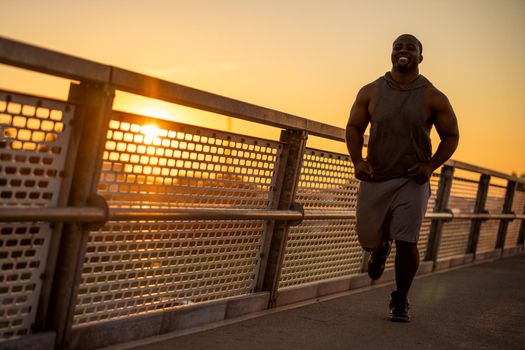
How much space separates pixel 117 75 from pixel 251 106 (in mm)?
1439

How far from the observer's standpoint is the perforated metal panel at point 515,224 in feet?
52.5

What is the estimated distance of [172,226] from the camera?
4.98 meters

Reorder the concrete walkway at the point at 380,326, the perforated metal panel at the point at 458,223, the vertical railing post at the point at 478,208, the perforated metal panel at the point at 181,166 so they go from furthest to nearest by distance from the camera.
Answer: the vertical railing post at the point at 478,208
the perforated metal panel at the point at 458,223
the concrete walkway at the point at 380,326
the perforated metal panel at the point at 181,166

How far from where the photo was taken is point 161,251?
486 cm

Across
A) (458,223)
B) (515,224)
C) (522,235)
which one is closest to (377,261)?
(458,223)

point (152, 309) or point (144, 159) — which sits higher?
point (144, 159)

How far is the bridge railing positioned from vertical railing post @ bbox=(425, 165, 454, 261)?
3.76 m

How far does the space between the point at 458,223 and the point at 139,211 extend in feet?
28.5

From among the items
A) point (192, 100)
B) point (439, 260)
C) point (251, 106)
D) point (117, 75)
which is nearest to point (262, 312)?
point (251, 106)

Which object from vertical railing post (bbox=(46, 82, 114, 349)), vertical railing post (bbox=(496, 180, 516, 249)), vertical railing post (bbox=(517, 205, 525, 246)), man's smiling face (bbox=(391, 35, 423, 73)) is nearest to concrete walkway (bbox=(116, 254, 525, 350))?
vertical railing post (bbox=(46, 82, 114, 349))

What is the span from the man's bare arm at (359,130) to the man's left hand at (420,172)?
0.34m

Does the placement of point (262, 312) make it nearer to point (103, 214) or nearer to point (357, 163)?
point (357, 163)

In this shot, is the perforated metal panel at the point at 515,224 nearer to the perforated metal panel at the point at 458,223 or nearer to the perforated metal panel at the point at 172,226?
the perforated metal panel at the point at 458,223

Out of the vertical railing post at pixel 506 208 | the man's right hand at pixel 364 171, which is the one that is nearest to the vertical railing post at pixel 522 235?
the vertical railing post at pixel 506 208
